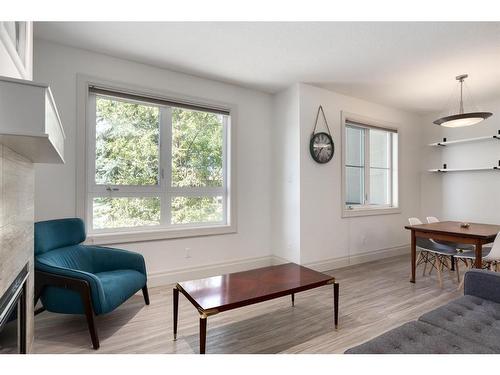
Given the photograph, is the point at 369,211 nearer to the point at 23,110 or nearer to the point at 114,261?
the point at 114,261

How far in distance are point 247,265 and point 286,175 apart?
1368 mm

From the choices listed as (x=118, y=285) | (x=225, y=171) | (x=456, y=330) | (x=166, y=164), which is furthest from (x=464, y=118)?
(x=118, y=285)

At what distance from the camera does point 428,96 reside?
4012 mm

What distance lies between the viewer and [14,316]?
137cm

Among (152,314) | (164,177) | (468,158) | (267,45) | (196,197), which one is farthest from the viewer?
(468,158)

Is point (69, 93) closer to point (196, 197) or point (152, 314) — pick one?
point (196, 197)

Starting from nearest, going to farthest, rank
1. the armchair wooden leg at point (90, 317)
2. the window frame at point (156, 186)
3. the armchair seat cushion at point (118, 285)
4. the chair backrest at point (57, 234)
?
the armchair wooden leg at point (90, 317)
the armchair seat cushion at point (118, 285)
the chair backrest at point (57, 234)
the window frame at point (156, 186)

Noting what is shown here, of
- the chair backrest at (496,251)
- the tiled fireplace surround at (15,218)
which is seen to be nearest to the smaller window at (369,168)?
the chair backrest at (496,251)

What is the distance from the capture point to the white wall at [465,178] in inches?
166

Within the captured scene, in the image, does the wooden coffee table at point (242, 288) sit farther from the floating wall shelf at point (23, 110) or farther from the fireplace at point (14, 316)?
the floating wall shelf at point (23, 110)

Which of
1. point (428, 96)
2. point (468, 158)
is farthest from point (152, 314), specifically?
point (468, 158)

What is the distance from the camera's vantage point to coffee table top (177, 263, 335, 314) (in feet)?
5.88

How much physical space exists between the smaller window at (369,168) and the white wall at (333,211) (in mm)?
137
